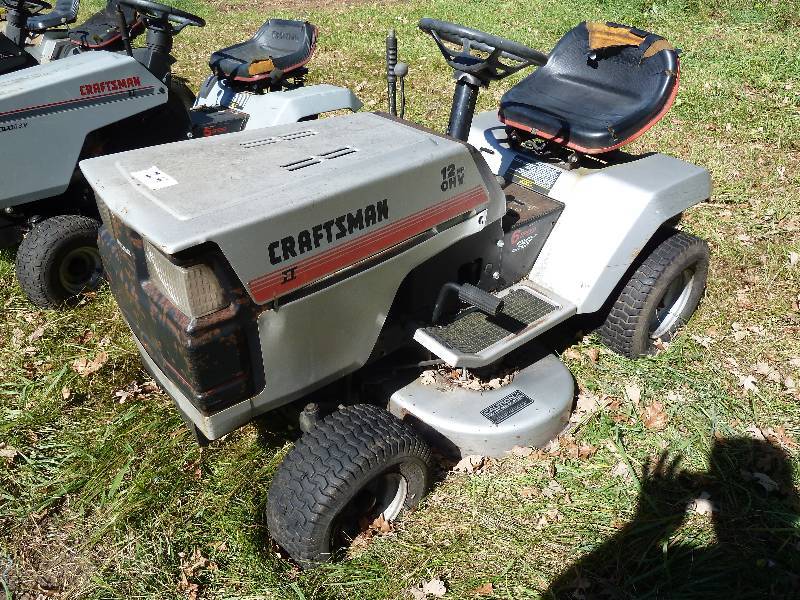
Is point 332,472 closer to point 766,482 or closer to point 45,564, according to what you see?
point 45,564


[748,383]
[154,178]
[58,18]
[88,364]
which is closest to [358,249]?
[154,178]

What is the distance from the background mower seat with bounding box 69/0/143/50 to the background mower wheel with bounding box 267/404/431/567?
13.2ft

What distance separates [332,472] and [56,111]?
2.65 m

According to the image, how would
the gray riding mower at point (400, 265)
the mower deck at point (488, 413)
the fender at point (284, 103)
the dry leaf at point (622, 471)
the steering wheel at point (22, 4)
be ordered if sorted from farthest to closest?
the steering wheel at point (22, 4)
the fender at point (284, 103)
the dry leaf at point (622, 471)
the mower deck at point (488, 413)
the gray riding mower at point (400, 265)

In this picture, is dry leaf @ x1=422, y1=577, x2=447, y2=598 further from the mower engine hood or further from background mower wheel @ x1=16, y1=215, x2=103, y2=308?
background mower wheel @ x1=16, y1=215, x2=103, y2=308

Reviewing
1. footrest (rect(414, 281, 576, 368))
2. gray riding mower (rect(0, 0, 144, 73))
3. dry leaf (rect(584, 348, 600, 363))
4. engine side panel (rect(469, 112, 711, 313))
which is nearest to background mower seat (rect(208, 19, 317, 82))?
gray riding mower (rect(0, 0, 144, 73))

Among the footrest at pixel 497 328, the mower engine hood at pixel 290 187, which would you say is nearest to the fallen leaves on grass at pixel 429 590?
the footrest at pixel 497 328

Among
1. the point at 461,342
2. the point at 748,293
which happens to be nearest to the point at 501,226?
the point at 461,342

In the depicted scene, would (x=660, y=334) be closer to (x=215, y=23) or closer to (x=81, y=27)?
(x=81, y=27)

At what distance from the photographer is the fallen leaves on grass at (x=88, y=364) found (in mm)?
3318

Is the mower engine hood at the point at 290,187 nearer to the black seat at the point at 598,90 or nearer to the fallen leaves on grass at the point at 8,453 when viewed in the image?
the black seat at the point at 598,90

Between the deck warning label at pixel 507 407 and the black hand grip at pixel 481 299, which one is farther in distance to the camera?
the deck warning label at pixel 507 407

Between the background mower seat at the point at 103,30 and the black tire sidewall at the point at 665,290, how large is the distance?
4.12 metres

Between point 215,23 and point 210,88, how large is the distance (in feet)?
19.1
